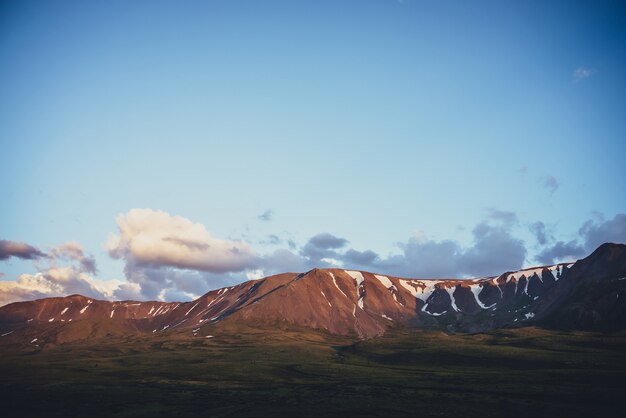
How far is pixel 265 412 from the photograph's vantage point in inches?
2682

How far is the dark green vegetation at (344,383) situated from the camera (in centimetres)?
7019

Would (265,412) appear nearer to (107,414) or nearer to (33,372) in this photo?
(107,414)

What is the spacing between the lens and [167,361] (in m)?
152

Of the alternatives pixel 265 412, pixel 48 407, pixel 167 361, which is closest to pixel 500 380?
pixel 265 412

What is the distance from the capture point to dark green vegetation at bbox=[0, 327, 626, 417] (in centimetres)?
7019

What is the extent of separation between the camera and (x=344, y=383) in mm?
96312

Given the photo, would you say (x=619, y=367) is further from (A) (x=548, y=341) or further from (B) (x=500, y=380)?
(A) (x=548, y=341)

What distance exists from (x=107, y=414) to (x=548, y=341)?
151994 millimetres

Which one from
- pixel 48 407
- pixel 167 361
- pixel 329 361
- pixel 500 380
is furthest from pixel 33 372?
pixel 500 380

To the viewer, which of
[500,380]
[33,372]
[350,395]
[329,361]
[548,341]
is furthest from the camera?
[548,341]

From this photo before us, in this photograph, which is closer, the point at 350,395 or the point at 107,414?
the point at 107,414

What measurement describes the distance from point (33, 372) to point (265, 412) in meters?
90.7

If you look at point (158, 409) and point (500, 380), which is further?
point (500, 380)

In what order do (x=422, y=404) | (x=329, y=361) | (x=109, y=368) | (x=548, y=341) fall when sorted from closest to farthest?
1. (x=422, y=404)
2. (x=109, y=368)
3. (x=329, y=361)
4. (x=548, y=341)
